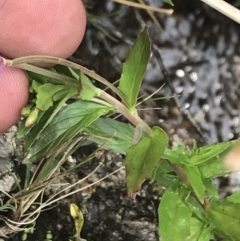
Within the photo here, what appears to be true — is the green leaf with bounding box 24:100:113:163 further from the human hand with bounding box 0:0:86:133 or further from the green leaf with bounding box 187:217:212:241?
the green leaf with bounding box 187:217:212:241

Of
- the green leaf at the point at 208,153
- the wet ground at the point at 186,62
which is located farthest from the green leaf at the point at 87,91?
the wet ground at the point at 186,62

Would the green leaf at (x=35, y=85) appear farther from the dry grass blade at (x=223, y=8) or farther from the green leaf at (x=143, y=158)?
the dry grass blade at (x=223, y=8)

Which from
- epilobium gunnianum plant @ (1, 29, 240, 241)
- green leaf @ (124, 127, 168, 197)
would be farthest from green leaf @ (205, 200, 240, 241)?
green leaf @ (124, 127, 168, 197)

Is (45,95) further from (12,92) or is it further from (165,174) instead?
(165,174)

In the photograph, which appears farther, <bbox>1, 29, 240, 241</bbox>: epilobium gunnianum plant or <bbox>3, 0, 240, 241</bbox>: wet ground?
<bbox>3, 0, 240, 241</bbox>: wet ground

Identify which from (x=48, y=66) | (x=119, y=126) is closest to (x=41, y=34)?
(x=48, y=66)

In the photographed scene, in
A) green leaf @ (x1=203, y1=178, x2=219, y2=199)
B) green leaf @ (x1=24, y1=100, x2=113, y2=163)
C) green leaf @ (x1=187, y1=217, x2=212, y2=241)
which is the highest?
green leaf @ (x1=24, y1=100, x2=113, y2=163)

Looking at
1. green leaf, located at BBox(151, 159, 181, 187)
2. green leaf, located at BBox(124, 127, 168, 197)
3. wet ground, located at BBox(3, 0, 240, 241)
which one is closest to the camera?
green leaf, located at BBox(124, 127, 168, 197)
